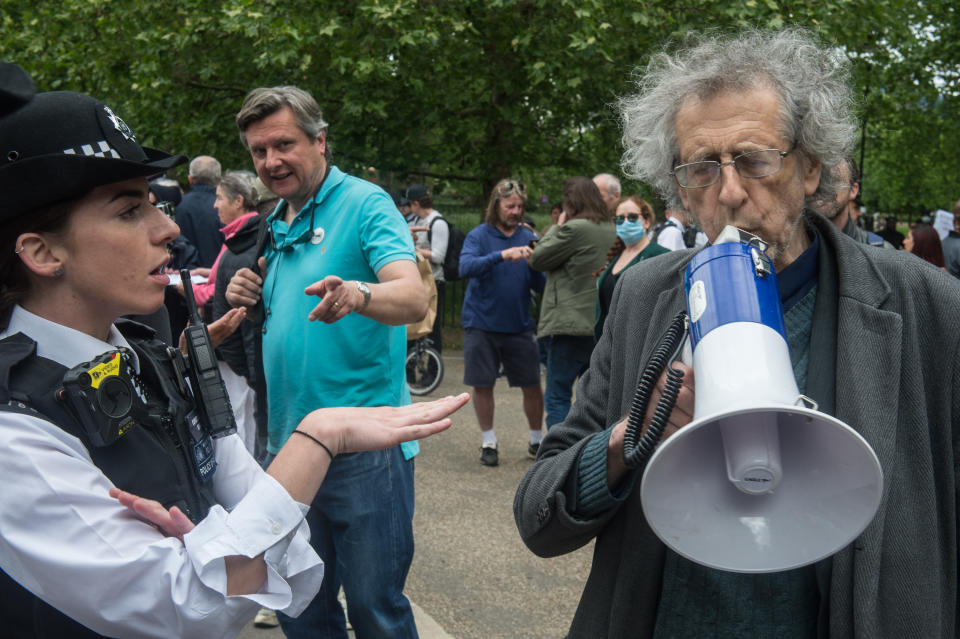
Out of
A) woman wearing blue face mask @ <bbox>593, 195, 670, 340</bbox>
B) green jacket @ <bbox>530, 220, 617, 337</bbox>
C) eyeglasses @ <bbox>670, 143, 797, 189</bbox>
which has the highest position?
eyeglasses @ <bbox>670, 143, 797, 189</bbox>

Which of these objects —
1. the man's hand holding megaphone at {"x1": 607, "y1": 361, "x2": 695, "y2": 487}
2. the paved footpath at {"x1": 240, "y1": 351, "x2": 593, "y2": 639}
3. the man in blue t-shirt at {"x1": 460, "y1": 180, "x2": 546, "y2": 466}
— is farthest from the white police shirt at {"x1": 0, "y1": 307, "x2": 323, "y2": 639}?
the man in blue t-shirt at {"x1": 460, "y1": 180, "x2": 546, "y2": 466}

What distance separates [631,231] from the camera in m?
5.56

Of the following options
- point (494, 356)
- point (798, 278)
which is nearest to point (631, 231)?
point (494, 356)

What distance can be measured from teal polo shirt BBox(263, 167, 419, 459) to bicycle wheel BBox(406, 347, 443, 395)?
234 inches

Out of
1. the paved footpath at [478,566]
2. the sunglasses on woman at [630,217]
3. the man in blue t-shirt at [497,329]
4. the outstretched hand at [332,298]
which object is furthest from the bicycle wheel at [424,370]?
the outstretched hand at [332,298]

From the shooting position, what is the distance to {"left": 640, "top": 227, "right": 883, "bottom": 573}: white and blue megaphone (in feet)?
4.00

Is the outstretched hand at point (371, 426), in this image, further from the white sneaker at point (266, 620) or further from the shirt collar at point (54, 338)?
the white sneaker at point (266, 620)

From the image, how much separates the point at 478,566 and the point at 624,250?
89.9 inches

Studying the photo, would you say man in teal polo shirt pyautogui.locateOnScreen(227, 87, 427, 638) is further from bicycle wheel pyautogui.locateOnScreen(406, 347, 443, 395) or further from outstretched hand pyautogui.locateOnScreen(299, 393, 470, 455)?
bicycle wheel pyautogui.locateOnScreen(406, 347, 443, 395)

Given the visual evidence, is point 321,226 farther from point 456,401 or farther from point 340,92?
point 340,92

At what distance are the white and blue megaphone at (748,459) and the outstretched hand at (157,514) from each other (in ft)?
2.50

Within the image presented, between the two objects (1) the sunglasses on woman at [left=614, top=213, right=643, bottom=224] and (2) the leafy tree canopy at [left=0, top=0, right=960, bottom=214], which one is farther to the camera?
(2) the leafy tree canopy at [left=0, top=0, right=960, bottom=214]

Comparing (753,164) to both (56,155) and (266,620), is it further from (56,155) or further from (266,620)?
(266,620)

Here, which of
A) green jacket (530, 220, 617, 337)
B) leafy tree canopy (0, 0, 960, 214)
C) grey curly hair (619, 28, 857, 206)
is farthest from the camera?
leafy tree canopy (0, 0, 960, 214)
